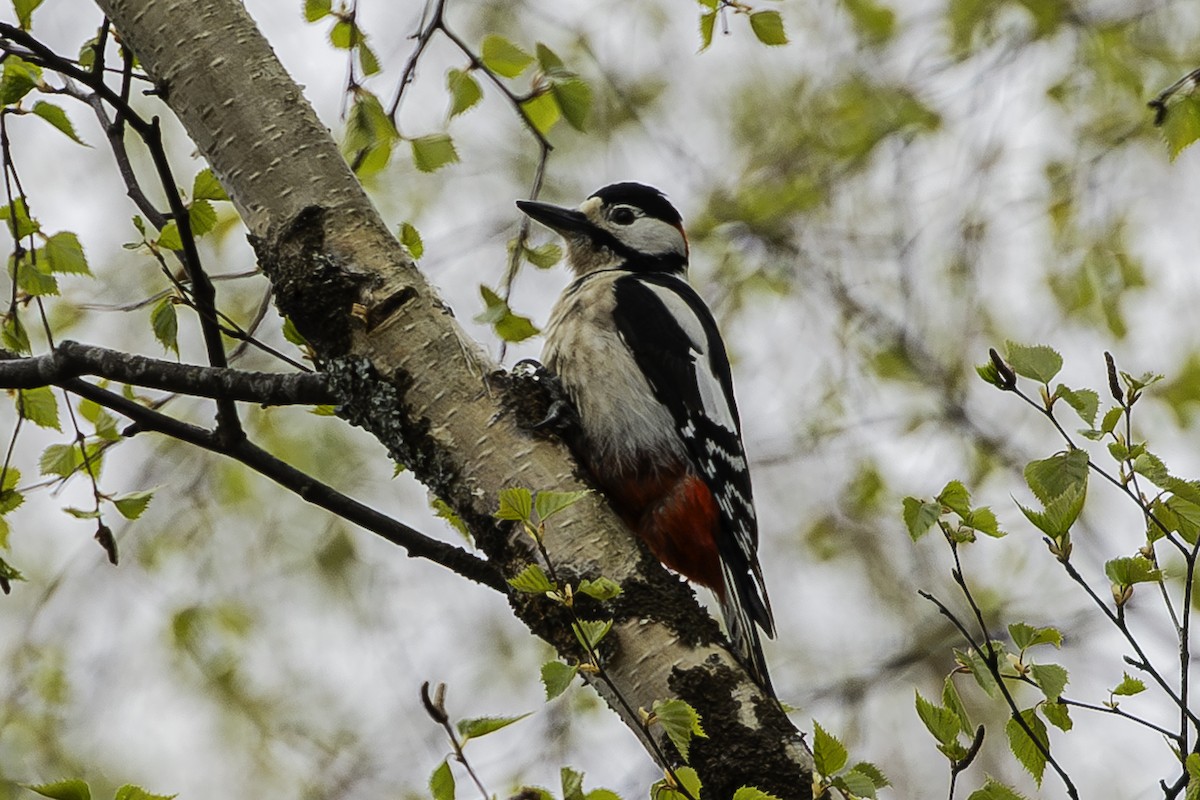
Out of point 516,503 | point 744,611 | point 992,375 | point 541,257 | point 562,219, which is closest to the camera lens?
point 516,503

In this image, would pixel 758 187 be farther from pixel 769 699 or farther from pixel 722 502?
pixel 769 699

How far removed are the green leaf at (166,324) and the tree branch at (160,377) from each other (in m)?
0.16

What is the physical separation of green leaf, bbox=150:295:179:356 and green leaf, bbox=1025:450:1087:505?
5.12 feet

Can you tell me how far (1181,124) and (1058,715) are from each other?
125 cm

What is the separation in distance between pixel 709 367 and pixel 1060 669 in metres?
1.98

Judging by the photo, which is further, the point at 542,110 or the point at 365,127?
the point at 542,110

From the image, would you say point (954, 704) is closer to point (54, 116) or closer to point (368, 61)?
point (368, 61)

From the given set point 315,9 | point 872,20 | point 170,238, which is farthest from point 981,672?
point 872,20

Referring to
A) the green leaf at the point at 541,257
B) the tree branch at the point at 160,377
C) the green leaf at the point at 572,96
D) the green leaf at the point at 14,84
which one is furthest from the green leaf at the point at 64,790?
the green leaf at the point at 572,96

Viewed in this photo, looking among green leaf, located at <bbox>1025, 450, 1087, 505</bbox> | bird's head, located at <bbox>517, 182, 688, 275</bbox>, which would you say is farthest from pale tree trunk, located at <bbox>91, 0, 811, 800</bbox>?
bird's head, located at <bbox>517, 182, 688, 275</bbox>

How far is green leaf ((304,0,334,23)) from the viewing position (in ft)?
8.53

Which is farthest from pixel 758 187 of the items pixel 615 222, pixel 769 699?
pixel 769 699

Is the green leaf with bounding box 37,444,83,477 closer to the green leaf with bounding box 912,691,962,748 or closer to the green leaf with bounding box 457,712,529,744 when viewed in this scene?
the green leaf with bounding box 457,712,529,744

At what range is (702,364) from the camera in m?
3.50
